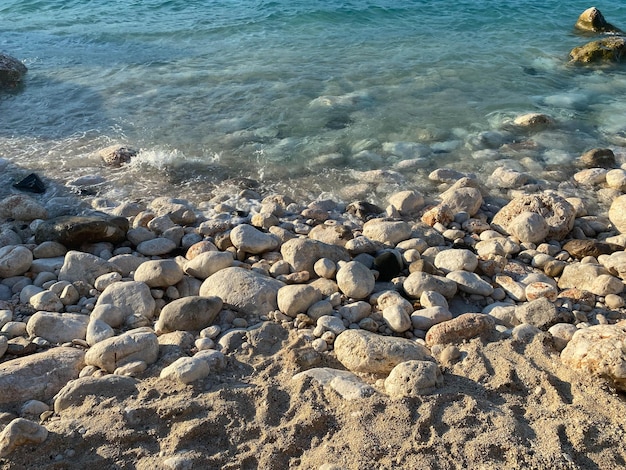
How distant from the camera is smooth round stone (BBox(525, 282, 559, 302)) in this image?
4.27 meters

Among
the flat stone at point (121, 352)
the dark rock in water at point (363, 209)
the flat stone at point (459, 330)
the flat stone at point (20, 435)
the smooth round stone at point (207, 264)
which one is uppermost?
the flat stone at point (20, 435)

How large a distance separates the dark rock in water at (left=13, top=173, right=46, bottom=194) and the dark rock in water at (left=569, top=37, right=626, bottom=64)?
10317 millimetres

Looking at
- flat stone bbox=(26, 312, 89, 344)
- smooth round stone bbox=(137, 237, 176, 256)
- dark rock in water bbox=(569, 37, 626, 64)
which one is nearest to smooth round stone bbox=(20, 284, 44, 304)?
flat stone bbox=(26, 312, 89, 344)

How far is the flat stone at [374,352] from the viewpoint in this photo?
3342 millimetres

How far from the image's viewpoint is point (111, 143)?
7629mm

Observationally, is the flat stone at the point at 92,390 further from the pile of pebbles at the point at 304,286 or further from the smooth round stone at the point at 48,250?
the smooth round stone at the point at 48,250

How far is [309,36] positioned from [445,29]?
3.37 meters

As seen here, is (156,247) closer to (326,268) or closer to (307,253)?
(307,253)

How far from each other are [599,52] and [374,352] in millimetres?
10429

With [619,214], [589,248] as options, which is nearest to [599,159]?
[619,214]

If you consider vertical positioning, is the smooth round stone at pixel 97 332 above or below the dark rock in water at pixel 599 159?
above

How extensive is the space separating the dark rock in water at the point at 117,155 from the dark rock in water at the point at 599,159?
5965 mm

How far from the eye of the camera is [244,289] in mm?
4129

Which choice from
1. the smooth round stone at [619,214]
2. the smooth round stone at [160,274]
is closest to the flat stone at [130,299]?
the smooth round stone at [160,274]
